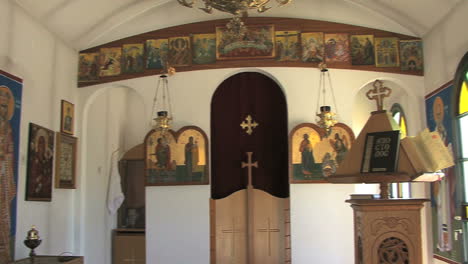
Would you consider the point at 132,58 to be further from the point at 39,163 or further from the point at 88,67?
the point at 39,163

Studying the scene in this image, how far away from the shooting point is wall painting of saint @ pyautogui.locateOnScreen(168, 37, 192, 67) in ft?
26.4

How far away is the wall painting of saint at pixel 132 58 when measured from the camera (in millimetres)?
8141

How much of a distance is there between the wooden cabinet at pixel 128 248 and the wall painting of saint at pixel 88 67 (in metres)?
2.83

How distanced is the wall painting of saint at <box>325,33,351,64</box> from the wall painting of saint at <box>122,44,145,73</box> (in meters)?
2.91

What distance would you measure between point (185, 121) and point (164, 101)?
1.56ft

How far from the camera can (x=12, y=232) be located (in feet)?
19.6

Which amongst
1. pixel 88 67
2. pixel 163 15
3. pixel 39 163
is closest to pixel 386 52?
pixel 163 15

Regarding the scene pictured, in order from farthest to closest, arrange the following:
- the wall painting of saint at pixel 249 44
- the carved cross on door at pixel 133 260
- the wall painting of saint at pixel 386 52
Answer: the carved cross on door at pixel 133 260
the wall painting of saint at pixel 249 44
the wall painting of saint at pixel 386 52

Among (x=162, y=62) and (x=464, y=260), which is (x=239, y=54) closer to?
(x=162, y=62)

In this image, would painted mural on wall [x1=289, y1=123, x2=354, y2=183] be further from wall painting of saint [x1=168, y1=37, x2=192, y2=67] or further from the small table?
the small table

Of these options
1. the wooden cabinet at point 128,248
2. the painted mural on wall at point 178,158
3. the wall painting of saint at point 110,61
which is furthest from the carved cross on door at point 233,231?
the wall painting of saint at point 110,61

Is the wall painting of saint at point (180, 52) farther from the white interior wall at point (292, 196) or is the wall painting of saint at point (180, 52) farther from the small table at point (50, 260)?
the small table at point (50, 260)

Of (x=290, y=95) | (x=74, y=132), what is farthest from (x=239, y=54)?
(x=74, y=132)

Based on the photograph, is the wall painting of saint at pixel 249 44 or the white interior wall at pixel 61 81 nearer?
the white interior wall at pixel 61 81
